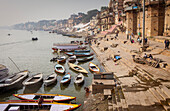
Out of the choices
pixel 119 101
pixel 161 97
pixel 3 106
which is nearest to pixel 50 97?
pixel 3 106

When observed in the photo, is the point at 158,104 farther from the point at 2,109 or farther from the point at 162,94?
the point at 2,109

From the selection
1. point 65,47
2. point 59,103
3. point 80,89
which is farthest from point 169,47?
point 65,47

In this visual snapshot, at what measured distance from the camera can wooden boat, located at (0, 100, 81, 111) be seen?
10547mm

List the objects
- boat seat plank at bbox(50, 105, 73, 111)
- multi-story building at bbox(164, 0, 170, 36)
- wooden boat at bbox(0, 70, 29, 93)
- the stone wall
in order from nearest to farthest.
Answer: boat seat plank at bbox(50, 105, 73, 111) < wooden boat at bbox(0, 70, 29, 93) < multi-story building at bbox(164, 0, 170, 36) < the stone wall

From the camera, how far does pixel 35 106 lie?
11.1 metres

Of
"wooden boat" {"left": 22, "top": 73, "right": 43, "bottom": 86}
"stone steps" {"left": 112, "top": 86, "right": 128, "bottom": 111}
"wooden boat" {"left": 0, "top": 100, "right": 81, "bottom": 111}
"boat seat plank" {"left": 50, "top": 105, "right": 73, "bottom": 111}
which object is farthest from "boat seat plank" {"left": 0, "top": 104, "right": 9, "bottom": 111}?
"stone steps" {"left": 112, "top": 86, "right": 128, "bottom": 111}

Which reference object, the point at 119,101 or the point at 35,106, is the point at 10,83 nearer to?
the point at 35,106

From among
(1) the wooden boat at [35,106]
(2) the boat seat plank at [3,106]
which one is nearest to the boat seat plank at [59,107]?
(1) the wooden boat at [35,106]

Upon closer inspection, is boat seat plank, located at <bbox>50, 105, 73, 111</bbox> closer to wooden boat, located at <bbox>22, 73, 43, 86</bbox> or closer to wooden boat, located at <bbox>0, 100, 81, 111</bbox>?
wooden boat, located at <bbox>0, 100, 81, 111</bbox>

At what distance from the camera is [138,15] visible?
29969mm

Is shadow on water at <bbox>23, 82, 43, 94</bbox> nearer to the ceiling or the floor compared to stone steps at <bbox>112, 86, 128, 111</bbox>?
nearer to the floor

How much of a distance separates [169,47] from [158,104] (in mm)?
11195

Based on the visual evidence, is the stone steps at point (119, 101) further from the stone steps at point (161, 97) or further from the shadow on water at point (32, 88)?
the shadow on water at point (32, 88)

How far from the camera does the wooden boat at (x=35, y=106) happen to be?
34.6ft
